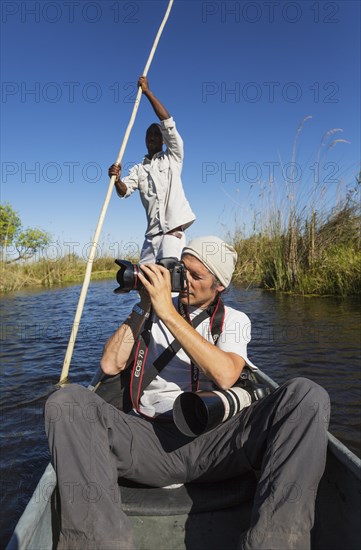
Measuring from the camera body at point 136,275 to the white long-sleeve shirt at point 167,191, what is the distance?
1.85 meters

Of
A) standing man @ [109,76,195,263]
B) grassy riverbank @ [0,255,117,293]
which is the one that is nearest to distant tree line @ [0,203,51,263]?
grassy riverbank @ [0,255,117,293]

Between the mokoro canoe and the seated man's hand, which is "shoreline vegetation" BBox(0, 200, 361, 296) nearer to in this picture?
the seated man's hand

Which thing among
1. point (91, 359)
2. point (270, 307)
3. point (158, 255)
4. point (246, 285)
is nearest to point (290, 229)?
point (270, 307)

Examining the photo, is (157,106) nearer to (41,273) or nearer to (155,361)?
(155,361)

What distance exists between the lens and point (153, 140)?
12.9 feet

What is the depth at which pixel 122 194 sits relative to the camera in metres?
4.00

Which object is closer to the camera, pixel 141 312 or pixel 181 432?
pixel 181 432

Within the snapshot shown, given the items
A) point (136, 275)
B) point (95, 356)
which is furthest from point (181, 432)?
point (95, 356)

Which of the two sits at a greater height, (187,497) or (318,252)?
(318,252)

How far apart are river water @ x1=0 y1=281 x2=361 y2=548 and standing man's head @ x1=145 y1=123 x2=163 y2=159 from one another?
8.73 ft

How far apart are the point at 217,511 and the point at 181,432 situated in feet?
1.22

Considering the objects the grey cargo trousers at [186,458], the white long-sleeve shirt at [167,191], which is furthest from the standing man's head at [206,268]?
the white long-sleeve shirt at [167,191]

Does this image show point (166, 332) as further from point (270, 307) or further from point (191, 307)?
point (270, 307)

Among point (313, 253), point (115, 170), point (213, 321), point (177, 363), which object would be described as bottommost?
point (177, 363)
